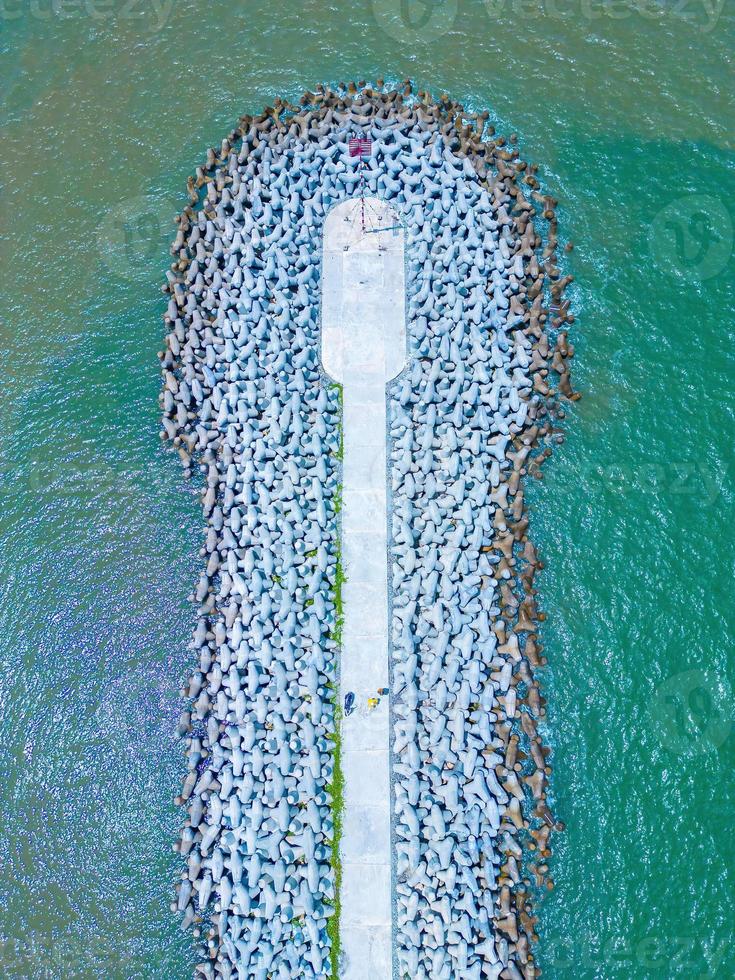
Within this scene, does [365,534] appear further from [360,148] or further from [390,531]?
[360,148]

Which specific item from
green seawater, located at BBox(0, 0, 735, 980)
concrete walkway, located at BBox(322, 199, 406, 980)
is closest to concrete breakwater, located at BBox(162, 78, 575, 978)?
concrete walkway, located at BBox(322, 199, 406, 980)

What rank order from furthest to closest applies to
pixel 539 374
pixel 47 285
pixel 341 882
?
pixel 47 285 → pixel 539 374 → pixel 341 882

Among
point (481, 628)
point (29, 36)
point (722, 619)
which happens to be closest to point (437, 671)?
point (481, 628)

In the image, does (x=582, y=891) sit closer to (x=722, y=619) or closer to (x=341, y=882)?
(x=341, y=882)

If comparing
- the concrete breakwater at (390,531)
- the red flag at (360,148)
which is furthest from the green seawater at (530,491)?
the red flag at (360,148)

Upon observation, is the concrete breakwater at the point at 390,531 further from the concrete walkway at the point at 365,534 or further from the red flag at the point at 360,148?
the concrete walkway at the point at 365,534

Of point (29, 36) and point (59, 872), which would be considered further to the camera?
point (29, 36)
